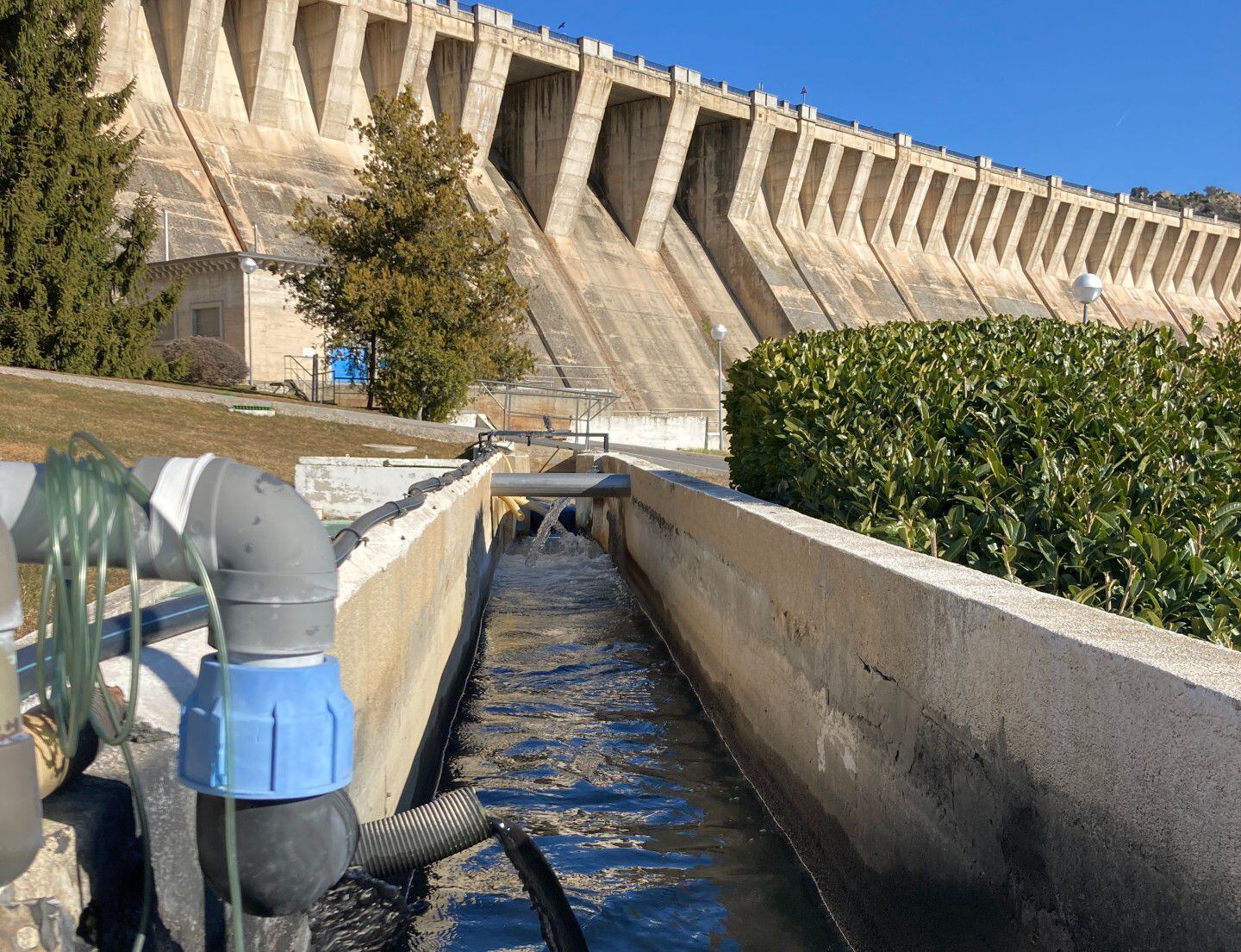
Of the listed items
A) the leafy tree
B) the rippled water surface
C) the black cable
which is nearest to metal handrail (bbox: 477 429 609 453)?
the leafy tree

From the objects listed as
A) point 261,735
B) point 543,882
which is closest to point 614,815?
point 543,882

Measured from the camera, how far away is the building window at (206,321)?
96.7ft

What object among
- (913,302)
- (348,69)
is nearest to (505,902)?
(348,69)

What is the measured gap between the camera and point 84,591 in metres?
2.19

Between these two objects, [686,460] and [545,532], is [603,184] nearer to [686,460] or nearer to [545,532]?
[686,460]

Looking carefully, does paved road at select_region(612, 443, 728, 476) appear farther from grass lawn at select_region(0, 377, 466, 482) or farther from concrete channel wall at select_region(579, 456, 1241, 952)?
concrete channel wall at select_region(579, 456, 1241, 952)

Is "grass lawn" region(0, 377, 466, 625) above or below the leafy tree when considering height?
below

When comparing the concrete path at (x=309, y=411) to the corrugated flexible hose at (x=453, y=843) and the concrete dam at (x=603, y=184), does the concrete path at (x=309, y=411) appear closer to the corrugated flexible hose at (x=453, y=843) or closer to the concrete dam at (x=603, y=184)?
the concrete dam at (x=603, y=184)

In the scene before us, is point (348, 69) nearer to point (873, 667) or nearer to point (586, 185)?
point (586, 185)

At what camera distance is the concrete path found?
1925 centimetres

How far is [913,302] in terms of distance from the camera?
184 feet

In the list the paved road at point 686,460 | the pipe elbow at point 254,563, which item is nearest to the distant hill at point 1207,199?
the paved road at point 686,460

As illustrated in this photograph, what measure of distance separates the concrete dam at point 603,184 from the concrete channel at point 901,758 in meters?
25.3

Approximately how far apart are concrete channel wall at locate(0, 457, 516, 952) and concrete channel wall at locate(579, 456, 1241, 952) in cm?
190
